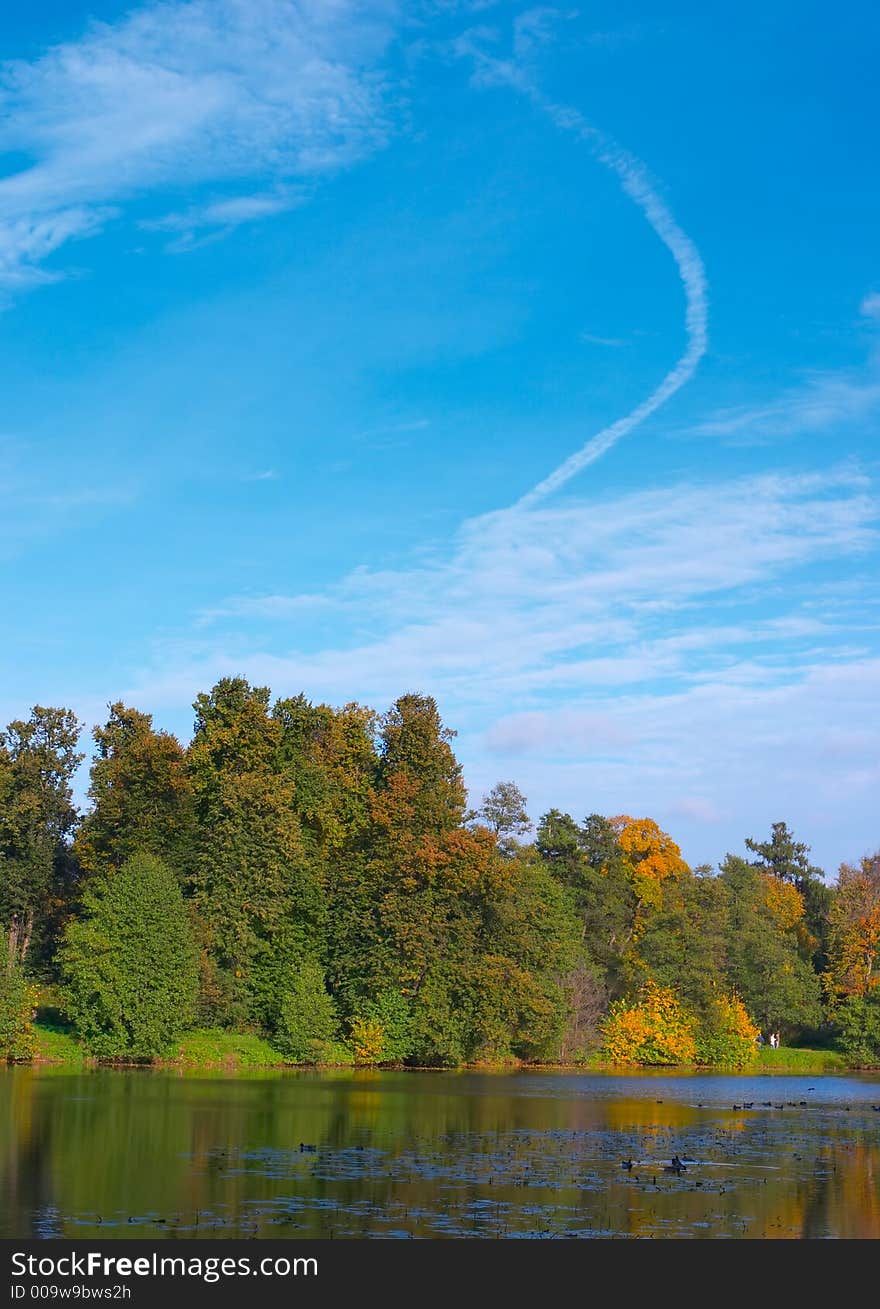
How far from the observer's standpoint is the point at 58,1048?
6178cm

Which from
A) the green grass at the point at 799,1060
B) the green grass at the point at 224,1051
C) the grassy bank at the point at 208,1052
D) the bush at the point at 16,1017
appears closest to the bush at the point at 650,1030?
the green grass at the point at 799,1060

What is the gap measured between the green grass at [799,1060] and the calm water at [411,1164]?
41907mm

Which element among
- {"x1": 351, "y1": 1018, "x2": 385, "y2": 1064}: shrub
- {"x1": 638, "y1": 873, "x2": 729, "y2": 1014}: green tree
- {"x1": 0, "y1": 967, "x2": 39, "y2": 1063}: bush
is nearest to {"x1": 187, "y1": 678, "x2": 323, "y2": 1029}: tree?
{"x1": 351, "y1": 1018, "x2": 385, "y2": 1064}: shrub

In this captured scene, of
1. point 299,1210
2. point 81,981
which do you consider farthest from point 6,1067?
point 299,1210

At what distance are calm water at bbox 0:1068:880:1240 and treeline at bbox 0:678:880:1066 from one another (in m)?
11.1

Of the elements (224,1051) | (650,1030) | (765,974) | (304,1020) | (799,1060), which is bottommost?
(799,1060)

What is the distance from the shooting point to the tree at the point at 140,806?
68500mm

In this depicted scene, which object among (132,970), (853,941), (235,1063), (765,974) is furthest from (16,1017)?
(853,941)

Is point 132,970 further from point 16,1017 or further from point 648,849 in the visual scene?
point 648,849

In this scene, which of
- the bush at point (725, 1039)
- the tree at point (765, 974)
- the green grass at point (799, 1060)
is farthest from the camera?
the tree at point (765, 974)

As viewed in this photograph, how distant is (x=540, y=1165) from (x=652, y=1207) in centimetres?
611

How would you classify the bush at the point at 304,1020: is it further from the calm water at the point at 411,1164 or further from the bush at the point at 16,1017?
the calm water at the point at 411,1164

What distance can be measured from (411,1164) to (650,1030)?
59.9m
